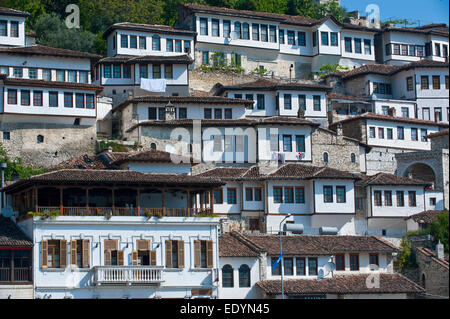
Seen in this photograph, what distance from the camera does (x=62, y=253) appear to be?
41.5 metres

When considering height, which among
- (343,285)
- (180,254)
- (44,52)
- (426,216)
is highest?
(44,52)

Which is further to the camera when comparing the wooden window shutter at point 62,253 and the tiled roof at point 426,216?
the tiled roof at point 426,216

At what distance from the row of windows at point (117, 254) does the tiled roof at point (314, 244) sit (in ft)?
12.8

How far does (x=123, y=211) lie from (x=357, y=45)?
47.5 metres

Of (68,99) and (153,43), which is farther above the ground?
(153,43)

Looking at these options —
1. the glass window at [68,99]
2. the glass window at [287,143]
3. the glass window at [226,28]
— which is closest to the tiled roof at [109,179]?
the glass window at [68,99]

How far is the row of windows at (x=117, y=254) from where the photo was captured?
41.4 meters

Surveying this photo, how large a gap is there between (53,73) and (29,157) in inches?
349

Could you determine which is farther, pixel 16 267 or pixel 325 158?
pixel 325 158

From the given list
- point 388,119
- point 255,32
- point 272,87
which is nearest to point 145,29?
point 255,32

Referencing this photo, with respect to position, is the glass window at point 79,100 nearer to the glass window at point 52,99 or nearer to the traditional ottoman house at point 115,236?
the glass window at point 52,99

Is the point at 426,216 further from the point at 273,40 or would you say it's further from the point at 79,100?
the point at 273,40

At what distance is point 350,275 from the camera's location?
49.3 metres
